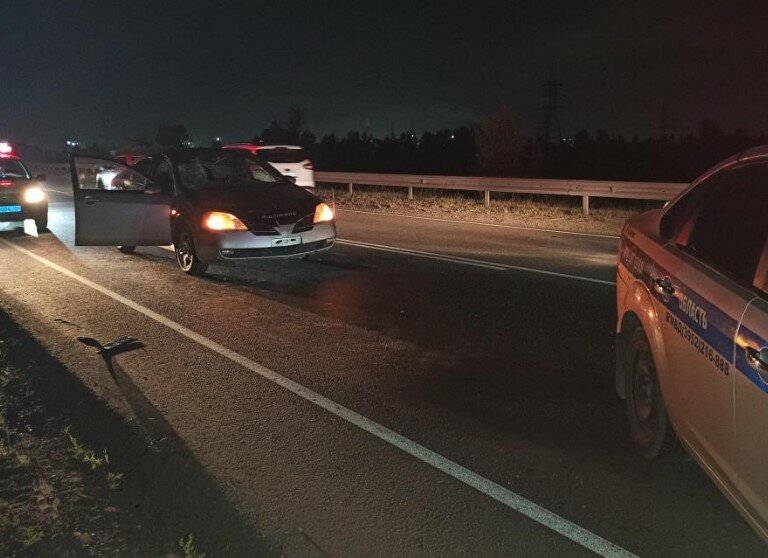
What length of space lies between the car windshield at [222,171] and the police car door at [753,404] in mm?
8299

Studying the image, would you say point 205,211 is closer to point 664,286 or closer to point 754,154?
point 664,286

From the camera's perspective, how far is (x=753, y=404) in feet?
8.38

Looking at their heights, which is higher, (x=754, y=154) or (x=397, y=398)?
(x=754, y=154)

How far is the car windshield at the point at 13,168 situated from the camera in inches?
557

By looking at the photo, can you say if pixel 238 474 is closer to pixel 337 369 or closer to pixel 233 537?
pixel 233 537

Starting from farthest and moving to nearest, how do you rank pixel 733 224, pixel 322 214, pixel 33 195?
pixel 33 195 → pixel 322 214 → pixel 733 224

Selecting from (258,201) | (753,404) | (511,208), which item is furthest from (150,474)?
(511,208)

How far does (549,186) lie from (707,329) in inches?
631

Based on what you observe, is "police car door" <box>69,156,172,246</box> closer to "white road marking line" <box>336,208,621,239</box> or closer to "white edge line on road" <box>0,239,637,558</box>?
"white edge line on road" <box>0,239,637,558</box>

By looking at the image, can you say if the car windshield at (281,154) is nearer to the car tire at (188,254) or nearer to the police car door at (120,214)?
the police car door at (120,214)

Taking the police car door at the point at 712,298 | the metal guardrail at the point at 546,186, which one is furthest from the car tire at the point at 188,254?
the metal guardrail at the point at 546,186

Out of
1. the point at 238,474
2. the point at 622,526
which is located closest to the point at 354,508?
the point at 238,474

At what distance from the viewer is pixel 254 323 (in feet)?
23.9

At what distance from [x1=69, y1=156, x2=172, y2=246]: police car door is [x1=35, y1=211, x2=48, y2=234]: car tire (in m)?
4.43
